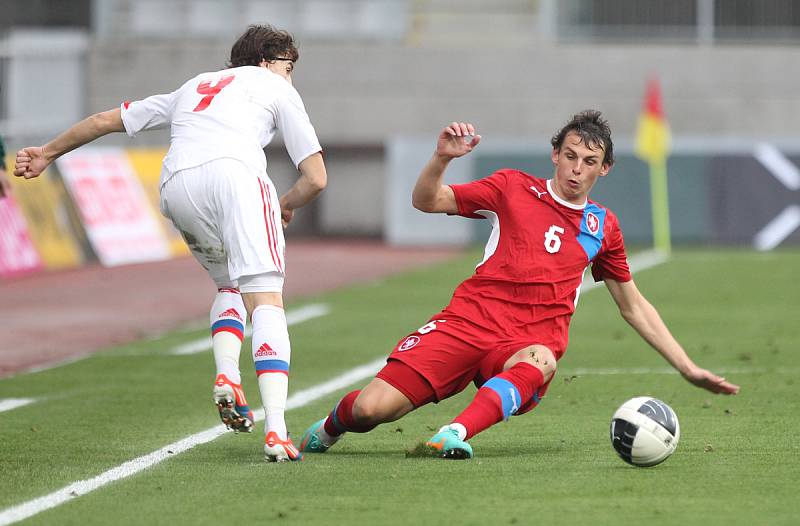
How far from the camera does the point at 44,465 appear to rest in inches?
257

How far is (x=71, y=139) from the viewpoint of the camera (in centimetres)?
698

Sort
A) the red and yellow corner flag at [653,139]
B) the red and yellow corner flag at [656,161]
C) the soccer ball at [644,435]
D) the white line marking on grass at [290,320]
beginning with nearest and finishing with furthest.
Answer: the soccer ball at [644,435] → the white line marking on grass at [290,320] → the red and yellow corner flag at [656,161] → the red and yellow corner flag at [653,139]

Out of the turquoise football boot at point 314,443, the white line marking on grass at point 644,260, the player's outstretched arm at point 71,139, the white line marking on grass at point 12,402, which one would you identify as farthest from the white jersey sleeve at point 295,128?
the white line marking on grass at point 644,260

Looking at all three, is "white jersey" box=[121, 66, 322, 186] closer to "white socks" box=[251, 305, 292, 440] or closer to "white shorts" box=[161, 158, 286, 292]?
"white shorts" box=[161, 158, 286, 292]

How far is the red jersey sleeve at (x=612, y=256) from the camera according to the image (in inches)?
274

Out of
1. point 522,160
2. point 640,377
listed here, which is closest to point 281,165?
point 522,160

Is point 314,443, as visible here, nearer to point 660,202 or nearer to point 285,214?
point 285,214

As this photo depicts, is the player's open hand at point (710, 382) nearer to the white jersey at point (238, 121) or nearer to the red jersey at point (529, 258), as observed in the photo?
the red jersey at point (529, 258)

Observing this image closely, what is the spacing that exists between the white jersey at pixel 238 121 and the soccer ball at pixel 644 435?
5.59 feet

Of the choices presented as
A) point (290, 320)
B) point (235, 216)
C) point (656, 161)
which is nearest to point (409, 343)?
point (235, 216)

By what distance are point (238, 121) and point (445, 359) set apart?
1.35m

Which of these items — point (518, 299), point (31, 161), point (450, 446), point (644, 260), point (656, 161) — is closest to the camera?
point (450, 446)

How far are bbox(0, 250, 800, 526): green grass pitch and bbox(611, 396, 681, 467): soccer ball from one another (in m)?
0.07

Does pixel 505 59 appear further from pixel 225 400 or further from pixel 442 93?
pixel 225 400
